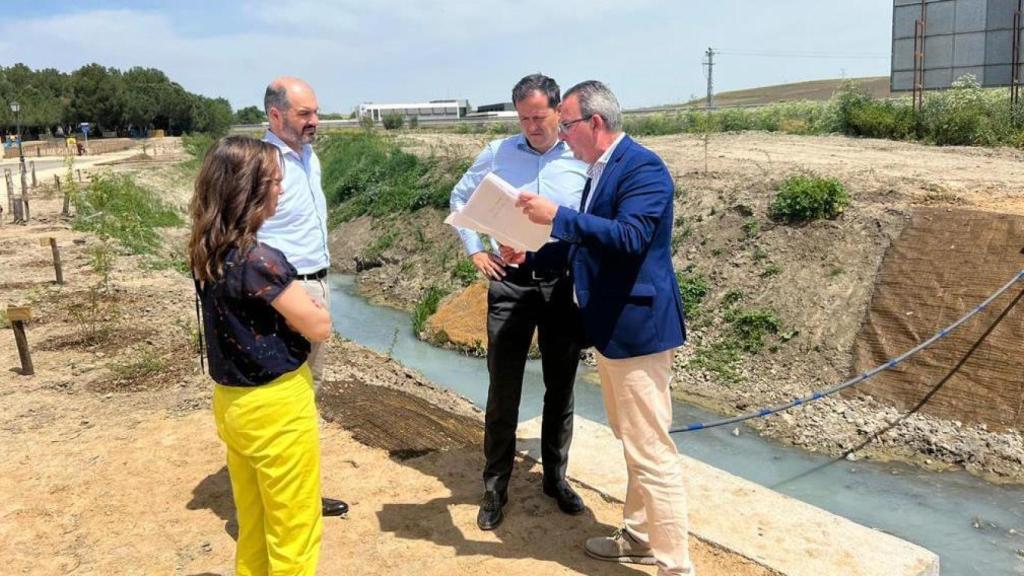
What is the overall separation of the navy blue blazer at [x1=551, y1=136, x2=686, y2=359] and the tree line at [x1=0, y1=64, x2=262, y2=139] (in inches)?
2403

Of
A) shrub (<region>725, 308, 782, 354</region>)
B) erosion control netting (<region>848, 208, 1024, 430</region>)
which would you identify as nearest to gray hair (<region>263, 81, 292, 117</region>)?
erosion control netting (<region>848, 208, 1024, 430</region>)

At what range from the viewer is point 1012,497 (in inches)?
221

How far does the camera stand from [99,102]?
2336 inches

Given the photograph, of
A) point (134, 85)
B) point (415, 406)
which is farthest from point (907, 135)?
point (134, 85)

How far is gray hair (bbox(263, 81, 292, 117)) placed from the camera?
3.67 m

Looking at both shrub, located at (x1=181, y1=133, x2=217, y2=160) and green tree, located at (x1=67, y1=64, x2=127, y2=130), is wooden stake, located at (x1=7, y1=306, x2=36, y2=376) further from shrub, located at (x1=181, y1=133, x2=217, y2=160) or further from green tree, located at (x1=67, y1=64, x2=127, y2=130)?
green tree, located at (x1=67, y1=64, x2=127, y2=130)

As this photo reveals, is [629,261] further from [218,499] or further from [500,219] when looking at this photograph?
[218,499]

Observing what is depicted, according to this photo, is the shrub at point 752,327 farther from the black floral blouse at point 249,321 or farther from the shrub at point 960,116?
the shrub at point 960,116

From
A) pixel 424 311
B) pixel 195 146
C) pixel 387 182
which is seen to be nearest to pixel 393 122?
pixel 195 146

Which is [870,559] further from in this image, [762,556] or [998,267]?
[998,267]

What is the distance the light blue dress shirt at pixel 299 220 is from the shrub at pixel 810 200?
23.8ft

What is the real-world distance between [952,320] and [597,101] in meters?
5.82

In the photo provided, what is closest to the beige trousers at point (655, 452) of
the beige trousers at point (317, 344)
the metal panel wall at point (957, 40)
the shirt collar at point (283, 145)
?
the beige trousers at point (317, 344)

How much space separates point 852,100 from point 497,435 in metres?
21.2
